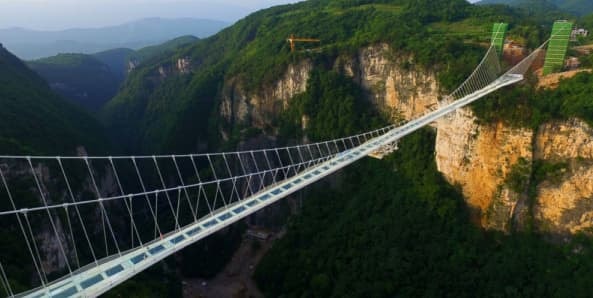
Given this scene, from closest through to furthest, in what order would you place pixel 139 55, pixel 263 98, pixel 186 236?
pixel 186 236 → pixel 263 98 → pixel 139 55

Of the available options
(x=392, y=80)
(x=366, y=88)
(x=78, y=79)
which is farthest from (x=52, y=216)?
(x=78, y=79)

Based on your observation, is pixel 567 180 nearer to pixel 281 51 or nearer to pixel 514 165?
pixel 514 165

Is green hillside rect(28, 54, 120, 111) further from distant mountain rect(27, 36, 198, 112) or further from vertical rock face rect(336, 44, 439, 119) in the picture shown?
vertical rock face rect(336, 44, 439, 119)

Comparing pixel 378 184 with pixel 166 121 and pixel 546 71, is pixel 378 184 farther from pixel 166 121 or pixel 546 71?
pixel 166 121

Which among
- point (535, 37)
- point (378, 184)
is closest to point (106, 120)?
point (378, 184)

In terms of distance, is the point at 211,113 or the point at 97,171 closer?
the point at 97,171

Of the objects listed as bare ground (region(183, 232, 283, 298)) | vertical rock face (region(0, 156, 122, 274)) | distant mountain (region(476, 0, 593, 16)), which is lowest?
bare ground (region(183, 232, 283, 298))

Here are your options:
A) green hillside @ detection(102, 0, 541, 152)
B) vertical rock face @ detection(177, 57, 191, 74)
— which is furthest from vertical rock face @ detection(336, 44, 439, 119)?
vertical rock face @ detection(177, 57, 191, 74)
